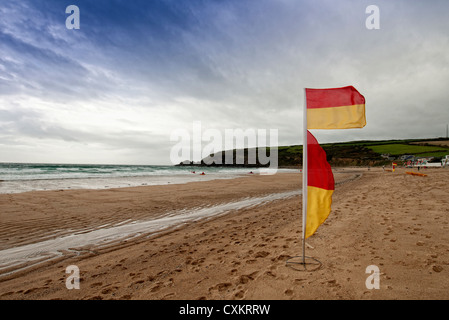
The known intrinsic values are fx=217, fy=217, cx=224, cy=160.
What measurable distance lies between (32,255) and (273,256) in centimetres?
620

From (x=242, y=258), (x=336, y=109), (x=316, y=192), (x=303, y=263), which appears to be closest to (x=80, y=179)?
(x=242, y=258)

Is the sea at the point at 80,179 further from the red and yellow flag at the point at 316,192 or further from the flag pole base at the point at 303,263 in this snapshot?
the red and yellow flag at the point at 316,192

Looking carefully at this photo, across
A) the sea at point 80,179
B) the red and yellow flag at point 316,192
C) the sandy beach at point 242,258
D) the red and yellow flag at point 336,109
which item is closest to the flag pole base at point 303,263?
the sandy beach at point 242,258

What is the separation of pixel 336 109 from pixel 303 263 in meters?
3.11

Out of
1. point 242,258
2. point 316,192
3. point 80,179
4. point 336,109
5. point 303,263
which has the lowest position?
point 80,179

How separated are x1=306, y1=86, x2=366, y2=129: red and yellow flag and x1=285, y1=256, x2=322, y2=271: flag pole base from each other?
2.74 meters

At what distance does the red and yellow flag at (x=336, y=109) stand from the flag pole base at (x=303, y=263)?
274 centimetres

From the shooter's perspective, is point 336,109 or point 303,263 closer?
point 336,109

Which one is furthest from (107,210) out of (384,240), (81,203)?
(384,240)

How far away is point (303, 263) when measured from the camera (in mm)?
4426

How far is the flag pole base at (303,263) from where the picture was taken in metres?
4.27

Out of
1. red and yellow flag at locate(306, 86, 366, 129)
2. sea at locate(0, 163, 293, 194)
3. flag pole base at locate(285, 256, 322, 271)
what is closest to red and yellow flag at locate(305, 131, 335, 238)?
red and yellow flag at locate(306, 86, 366, 129)

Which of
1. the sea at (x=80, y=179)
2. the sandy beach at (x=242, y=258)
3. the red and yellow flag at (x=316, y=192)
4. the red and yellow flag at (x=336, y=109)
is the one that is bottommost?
the sea at (x=80, y=179)

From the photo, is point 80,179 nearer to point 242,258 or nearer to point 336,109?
point 242,258
